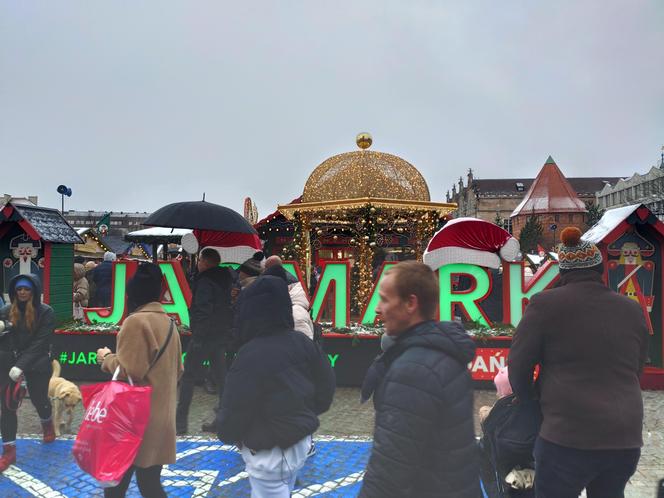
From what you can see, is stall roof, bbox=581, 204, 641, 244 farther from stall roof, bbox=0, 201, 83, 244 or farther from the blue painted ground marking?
stall roof, bbox=0, 201, 83, 244

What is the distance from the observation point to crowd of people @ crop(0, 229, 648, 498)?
184cm

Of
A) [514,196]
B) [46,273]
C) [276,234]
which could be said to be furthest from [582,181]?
[46,273]

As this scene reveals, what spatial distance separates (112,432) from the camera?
2979mm

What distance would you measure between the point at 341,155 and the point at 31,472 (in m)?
9.65

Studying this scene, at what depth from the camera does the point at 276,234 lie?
76.9ft

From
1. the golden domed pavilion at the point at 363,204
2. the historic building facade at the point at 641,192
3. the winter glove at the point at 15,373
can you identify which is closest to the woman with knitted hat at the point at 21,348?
the winter glove at the point at 15,373

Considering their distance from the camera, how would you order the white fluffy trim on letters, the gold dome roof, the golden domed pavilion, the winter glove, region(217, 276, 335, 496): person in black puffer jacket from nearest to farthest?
1. region(217, 276, 335, 496): person in black puffer jacket
2. the winter glove
3. the white fluffy trim on letters
4. the golden domed pavilion
5. the gold dome roof

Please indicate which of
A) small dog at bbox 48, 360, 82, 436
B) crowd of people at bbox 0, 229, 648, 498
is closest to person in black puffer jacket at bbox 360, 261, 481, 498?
crowd of people at bbox 0, 229, 648, 498

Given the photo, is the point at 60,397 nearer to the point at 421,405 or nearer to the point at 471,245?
the point at 421,405

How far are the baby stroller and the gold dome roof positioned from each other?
911 centimetres

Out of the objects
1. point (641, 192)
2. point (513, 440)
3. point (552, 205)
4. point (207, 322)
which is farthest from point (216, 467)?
point (641, 192)

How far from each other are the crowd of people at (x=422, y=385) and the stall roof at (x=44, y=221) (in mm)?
5831

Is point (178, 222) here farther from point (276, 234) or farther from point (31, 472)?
point (276, 234)

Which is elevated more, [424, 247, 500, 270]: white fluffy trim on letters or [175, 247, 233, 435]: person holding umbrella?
[424, 247, 500, 270]: white fluffy trim on letters
